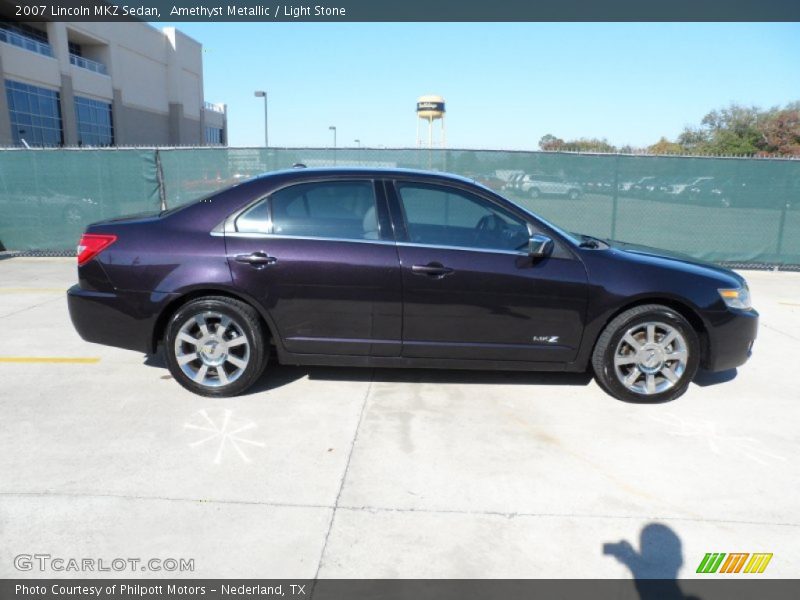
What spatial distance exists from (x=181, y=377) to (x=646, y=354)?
3476 mm

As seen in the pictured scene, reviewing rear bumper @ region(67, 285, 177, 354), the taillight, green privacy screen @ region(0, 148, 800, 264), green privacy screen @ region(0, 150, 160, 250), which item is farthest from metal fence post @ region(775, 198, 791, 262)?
green privacy screen @ region(0, 150, 160, 250)

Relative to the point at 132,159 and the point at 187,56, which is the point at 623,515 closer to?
the point at 132,159

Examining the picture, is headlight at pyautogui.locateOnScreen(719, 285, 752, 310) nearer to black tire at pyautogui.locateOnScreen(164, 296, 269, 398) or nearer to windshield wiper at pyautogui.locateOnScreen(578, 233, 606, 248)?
windshield wiper at pyautogui.locateOnScreen(578, 233, 606, 248)

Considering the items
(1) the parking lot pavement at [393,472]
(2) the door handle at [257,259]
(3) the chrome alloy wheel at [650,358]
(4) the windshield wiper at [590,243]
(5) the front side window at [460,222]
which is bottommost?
(1) the parking lot pavement at [393,472]

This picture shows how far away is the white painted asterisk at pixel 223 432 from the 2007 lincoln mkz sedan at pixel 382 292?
0.35m

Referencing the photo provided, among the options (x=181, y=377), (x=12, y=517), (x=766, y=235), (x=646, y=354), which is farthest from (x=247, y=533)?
(x=766, y=235)

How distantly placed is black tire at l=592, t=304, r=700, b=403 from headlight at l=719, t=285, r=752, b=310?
1.14 feet

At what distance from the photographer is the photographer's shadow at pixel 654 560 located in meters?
2.54

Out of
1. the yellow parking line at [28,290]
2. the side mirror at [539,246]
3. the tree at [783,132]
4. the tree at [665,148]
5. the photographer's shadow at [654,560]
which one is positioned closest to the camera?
the photographer's shadow at [654,560]

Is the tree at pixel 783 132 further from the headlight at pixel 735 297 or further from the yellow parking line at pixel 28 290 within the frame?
the yellow parking line at pixel 28 290

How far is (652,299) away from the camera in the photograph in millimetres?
4438

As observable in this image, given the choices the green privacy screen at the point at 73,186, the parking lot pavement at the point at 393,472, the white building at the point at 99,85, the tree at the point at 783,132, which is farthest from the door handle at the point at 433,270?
the tree at the point at 783,132

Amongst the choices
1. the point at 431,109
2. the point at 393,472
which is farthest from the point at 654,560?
the point at 431,109

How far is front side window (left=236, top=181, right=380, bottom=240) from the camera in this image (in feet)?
14.4
